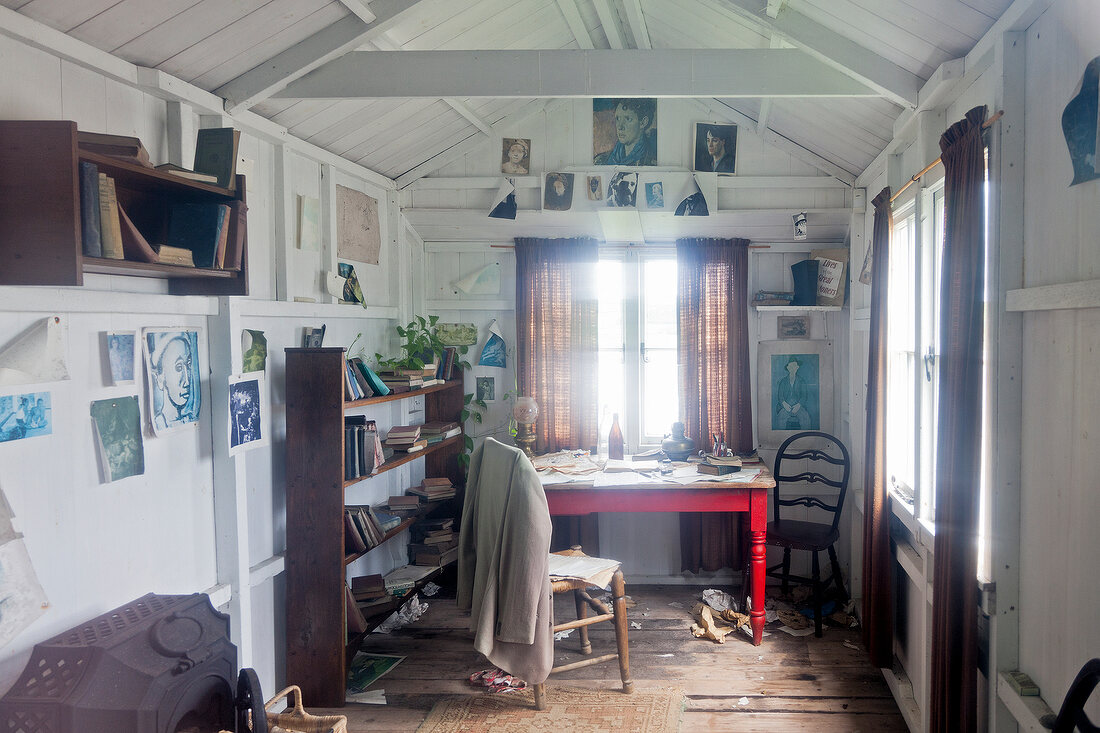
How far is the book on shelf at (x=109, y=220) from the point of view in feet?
6.45

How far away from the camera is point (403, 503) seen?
176 inches

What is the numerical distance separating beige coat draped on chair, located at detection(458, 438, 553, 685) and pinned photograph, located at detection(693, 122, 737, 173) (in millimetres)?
2442

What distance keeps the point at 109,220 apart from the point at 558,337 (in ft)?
10.2

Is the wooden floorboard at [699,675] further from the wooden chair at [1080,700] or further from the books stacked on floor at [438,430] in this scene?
the wooden chair at [1080,700]

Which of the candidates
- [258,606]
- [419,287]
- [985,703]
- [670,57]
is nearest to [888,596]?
[985,703]

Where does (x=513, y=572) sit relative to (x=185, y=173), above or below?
below

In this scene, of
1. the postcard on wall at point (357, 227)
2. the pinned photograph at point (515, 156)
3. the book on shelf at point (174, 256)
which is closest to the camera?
the book on shelf at point (174, 256)

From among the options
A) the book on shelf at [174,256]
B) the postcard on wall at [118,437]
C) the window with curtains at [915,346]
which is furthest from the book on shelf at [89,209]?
the window with curtains at [915,346]

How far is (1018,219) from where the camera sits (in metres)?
2.10

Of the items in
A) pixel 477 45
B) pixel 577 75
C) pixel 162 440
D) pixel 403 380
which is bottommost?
pixel 162 440

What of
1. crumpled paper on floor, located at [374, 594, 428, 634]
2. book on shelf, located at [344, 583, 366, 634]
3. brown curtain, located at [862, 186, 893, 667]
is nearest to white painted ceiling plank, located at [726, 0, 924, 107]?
brown curtain, located at [862, 186, 893, 667]

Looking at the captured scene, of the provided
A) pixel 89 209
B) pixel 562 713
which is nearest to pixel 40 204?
pixel 89 209

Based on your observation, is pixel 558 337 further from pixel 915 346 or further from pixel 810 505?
pixel 915 346

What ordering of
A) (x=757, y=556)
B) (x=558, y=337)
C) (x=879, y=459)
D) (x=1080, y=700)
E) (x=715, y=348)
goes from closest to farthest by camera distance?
1. (x=1080, y=700)
2. (x=879, y=459)
3. (x=757, y=556)
4. (x=715, y=348)
5. (x=558, y=337)
